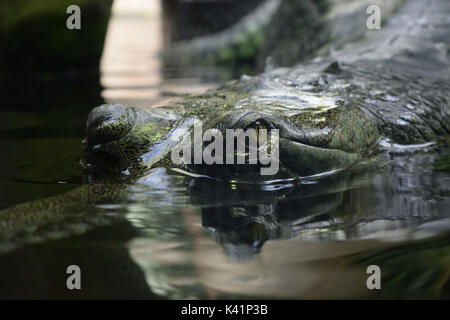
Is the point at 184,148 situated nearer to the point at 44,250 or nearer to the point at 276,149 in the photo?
the point at 276,149

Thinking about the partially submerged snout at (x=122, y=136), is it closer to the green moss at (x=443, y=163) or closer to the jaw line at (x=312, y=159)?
the jaw line at (x=312, y=159)

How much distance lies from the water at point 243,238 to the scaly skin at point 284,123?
88mm

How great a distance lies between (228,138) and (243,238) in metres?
0.63

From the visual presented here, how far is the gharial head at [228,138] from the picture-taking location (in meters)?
2.37

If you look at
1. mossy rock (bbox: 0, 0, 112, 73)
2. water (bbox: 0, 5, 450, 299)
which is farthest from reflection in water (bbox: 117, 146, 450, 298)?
mossy rock (bbox: 0, 0, 112, 73)

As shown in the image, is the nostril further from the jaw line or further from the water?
the jaw line

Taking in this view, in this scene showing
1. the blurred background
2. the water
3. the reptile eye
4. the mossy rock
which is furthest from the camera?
the mossy rock

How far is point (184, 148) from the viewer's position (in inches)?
98.0

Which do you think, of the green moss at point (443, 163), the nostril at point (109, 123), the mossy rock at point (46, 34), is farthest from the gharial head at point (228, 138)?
the mossy rock at point (46, 34)

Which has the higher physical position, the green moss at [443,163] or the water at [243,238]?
the green moss at [443,163]

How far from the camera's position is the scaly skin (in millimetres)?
2352
